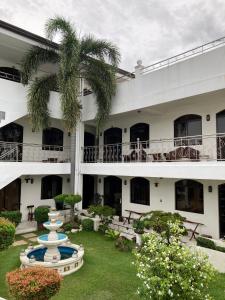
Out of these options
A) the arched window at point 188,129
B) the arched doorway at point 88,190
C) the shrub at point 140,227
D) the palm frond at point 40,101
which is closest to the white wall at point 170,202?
the arched doorway at point 88,190

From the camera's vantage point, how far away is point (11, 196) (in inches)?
622

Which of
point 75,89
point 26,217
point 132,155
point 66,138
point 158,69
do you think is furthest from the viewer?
point 66,138

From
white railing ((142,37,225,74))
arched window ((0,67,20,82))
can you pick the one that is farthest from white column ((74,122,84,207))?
white railing ((142,37,225,74))

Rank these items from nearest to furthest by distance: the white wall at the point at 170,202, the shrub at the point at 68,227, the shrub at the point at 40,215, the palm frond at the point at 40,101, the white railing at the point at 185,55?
1. the white railing at the point at 185,55
2. the white wall at the point at 170,202
3. the palm frond at the point at 40,101
4. the shrub at the point at 68,227
5. the shrub at the point at 40,215

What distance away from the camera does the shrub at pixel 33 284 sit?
4.86m

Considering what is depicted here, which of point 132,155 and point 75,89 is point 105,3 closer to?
point 75,89

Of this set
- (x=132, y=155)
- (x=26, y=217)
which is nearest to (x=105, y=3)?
(x=132, y=155)

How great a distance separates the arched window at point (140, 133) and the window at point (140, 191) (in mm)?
2210

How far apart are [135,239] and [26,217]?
24.9ft

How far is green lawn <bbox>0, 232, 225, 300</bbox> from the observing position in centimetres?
733

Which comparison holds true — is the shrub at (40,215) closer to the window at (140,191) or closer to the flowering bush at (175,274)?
the window at (140,191)

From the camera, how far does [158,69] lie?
12.6m

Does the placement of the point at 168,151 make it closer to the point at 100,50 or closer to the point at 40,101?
the point at 100,50

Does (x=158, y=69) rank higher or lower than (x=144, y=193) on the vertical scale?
higher
